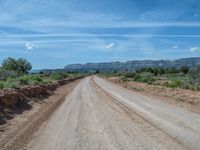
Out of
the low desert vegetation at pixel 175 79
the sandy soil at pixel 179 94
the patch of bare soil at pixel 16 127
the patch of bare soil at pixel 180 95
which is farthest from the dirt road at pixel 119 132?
the low desert vegetation at pixel 175 79

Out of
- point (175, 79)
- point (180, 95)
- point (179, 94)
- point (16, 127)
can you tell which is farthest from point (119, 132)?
point (175, 79)

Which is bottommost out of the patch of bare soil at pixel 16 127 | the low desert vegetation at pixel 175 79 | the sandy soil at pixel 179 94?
the low desert vegetation at pixel 175 79

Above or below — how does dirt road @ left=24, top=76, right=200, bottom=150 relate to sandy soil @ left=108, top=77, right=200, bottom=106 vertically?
above

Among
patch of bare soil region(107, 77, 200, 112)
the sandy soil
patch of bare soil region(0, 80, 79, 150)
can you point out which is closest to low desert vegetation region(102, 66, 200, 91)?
the sandy soil

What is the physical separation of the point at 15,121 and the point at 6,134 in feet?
11.6

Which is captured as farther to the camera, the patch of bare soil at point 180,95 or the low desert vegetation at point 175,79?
the low desert vegetation at point 175,79

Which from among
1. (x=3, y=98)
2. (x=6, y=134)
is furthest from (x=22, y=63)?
(x=6, y=134)

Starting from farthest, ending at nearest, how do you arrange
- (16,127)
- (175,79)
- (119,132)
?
1. (175,79)
2. (16,127)
3. (119,132)

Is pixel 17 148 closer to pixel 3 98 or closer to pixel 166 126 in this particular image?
pixel 166 126

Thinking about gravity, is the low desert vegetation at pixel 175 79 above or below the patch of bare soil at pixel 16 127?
below

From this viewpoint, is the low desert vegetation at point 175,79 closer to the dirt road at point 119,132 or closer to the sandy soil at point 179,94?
the sandy soil at point 179,94

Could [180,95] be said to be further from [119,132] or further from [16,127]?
[119,132]

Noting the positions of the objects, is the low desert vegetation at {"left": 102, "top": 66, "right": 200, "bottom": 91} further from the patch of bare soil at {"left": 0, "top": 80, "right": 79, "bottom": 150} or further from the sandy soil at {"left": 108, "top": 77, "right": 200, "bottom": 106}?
the patch of bare soil at {"left": 0, "top": 80, "right": 79, "bottom": 150}

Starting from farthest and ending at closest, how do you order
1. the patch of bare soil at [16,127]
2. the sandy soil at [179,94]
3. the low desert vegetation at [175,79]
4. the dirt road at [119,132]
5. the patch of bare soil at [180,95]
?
the low desert vegetation at [175,79], the sandy soil at [179,94], the patch of bare soil at [180,95], the patch of bare soil at [16,127], the dirt road at [119,132]
